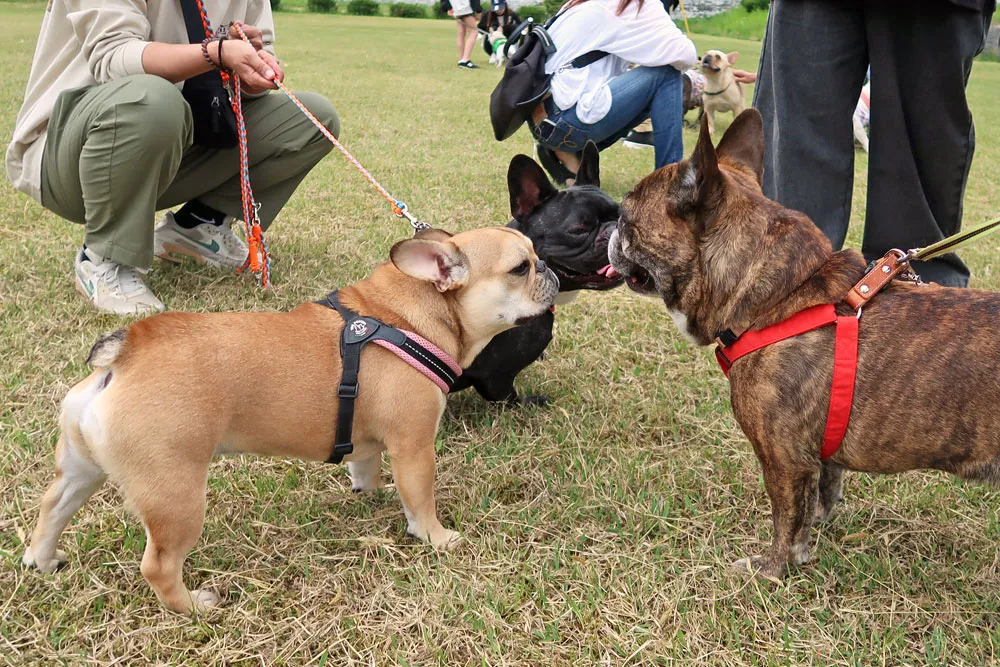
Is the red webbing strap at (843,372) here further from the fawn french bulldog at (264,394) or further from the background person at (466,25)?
the background person at (466,25)

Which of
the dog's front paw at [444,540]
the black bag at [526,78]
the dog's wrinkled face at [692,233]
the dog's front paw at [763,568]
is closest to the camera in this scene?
the dog's wrinkled face at [692,233]

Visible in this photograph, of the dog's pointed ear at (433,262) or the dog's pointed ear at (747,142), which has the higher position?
the dog's pointed ear at (747,142)

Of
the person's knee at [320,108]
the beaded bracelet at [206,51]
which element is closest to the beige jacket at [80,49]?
the beaded bracelet at [206,51]

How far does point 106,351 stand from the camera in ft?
6.85

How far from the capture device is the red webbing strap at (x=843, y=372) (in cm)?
209

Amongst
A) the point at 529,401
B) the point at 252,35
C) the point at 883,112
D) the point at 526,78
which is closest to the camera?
the point at 883,112

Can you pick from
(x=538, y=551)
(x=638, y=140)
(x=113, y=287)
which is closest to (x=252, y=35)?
(x=113, y=287)

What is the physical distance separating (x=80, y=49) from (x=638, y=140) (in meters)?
6.56

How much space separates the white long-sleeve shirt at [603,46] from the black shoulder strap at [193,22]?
2.78 metres

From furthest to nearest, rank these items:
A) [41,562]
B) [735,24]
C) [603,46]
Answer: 1. [735,24]
2. [603,46]
3. [41,562]

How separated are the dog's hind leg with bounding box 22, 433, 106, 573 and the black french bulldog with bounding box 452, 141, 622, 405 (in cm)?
141

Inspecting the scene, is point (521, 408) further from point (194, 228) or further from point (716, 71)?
point (716, 71)

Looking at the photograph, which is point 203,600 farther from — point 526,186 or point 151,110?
point 151,110

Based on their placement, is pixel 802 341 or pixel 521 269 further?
pixel 521 269
